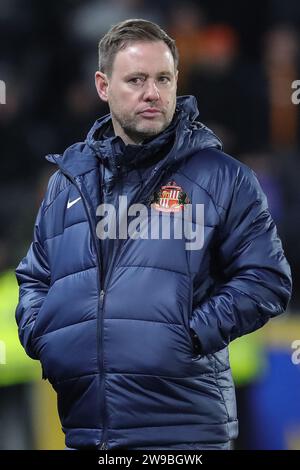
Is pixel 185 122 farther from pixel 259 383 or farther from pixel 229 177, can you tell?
pixel 259 383

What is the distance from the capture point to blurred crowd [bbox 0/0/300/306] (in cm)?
605

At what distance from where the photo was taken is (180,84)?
6.69 metres

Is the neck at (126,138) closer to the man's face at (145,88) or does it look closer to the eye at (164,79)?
the man's face at (145,88)

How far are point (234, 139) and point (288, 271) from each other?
344 centimetres

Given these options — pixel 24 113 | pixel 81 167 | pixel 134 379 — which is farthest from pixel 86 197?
pixel 24 113

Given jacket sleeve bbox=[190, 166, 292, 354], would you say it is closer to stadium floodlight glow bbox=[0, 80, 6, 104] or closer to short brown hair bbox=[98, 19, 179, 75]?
short brown hair bbox=[98, 19, 179, 75]

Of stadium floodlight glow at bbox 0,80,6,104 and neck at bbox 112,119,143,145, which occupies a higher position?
stadium floodlight glow at bbox 0,80,6,104

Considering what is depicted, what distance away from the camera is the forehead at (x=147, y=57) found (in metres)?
2.95

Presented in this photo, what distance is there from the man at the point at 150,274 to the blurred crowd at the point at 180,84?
2670mm

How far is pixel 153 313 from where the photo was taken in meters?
2.78

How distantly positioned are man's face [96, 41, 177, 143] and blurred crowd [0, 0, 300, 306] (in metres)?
2.71

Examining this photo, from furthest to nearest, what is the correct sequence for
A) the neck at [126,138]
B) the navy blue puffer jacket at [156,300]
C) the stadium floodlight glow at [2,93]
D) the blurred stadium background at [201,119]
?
the stadium floodlight glow at [2,93]
the blurred stadium background at [201,119]
the neck at [126,138]
the navy blue puffer jacket at [156,300]

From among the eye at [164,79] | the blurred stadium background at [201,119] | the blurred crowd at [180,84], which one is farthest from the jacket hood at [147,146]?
the blurred crowd at [180,84]

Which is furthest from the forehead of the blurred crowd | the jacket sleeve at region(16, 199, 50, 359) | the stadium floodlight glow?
the stadium floodlight glow
